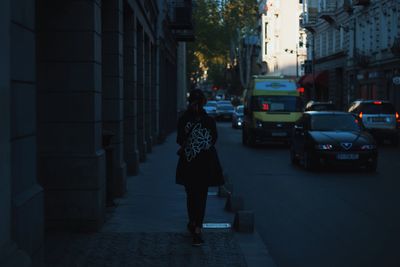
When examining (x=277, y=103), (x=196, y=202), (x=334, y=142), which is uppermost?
(x=277, y=103)

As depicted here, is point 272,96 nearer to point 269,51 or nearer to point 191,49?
point 191,49

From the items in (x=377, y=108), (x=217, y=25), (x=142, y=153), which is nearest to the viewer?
(x=142, y=153)

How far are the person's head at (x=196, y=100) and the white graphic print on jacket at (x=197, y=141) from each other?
195mm

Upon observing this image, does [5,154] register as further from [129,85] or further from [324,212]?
[129,85]

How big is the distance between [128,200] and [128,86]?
4.06 meters

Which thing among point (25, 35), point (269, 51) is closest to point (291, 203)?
point (25, 35)

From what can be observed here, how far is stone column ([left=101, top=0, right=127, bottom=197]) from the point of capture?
1213cm

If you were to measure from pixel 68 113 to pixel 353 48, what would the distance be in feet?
140

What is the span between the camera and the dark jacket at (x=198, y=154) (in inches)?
330

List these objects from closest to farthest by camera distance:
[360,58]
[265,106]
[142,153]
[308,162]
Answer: [308,162] → [142,153] → [265,106] → [360,58]

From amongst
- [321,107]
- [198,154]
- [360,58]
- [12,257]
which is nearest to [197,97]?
[198,154]

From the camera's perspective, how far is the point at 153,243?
8.34m

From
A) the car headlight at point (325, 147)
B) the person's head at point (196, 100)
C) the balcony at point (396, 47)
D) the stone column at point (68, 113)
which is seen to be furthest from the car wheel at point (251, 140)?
the person's head at point (196, 100)

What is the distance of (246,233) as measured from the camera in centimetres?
912
